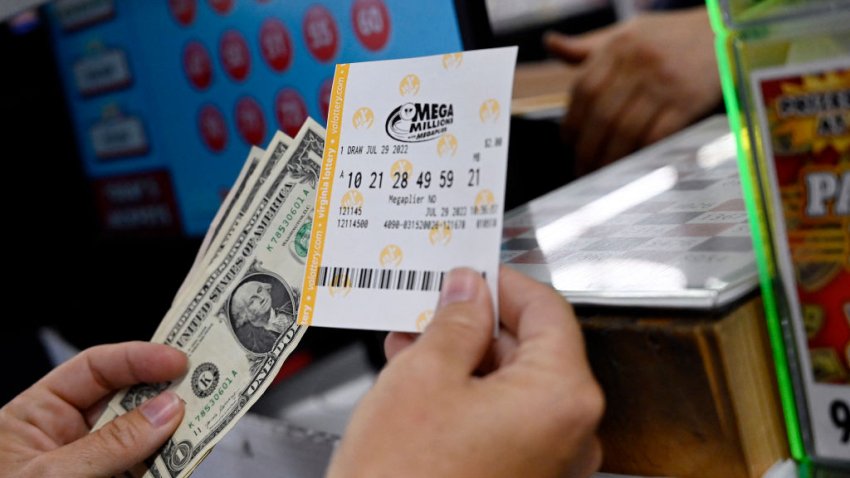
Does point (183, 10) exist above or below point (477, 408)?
above

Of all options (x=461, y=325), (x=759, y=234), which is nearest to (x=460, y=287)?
(x=461, y=325)

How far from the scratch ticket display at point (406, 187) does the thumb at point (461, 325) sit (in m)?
0.01

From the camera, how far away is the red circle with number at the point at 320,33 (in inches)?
39.3

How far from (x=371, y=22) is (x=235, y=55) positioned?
11.9 inches

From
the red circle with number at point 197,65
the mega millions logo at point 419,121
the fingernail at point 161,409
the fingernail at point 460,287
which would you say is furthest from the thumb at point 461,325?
the red circle with number at point 197,65

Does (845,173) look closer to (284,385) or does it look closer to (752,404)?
(752,404)

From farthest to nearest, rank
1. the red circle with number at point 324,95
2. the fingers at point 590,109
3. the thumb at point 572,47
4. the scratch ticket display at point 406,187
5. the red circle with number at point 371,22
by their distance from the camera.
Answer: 1. the thumb at point 572,47
2. the fingers at point 590,109
3. the red circle with number at point 324,95
4. the red circle with number at point 371,22
5. the scratch ticket display at point 406,187

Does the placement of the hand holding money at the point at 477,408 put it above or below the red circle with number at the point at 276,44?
below

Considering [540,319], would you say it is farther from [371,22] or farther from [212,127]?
[212,127]

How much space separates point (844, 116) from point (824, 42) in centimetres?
4

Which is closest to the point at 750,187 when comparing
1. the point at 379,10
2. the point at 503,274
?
the point at 503,274

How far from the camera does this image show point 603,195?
82 centimetres

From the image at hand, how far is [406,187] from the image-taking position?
0.59 metres

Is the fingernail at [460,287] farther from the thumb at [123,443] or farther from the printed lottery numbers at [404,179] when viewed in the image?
the thumb at [123,443]
